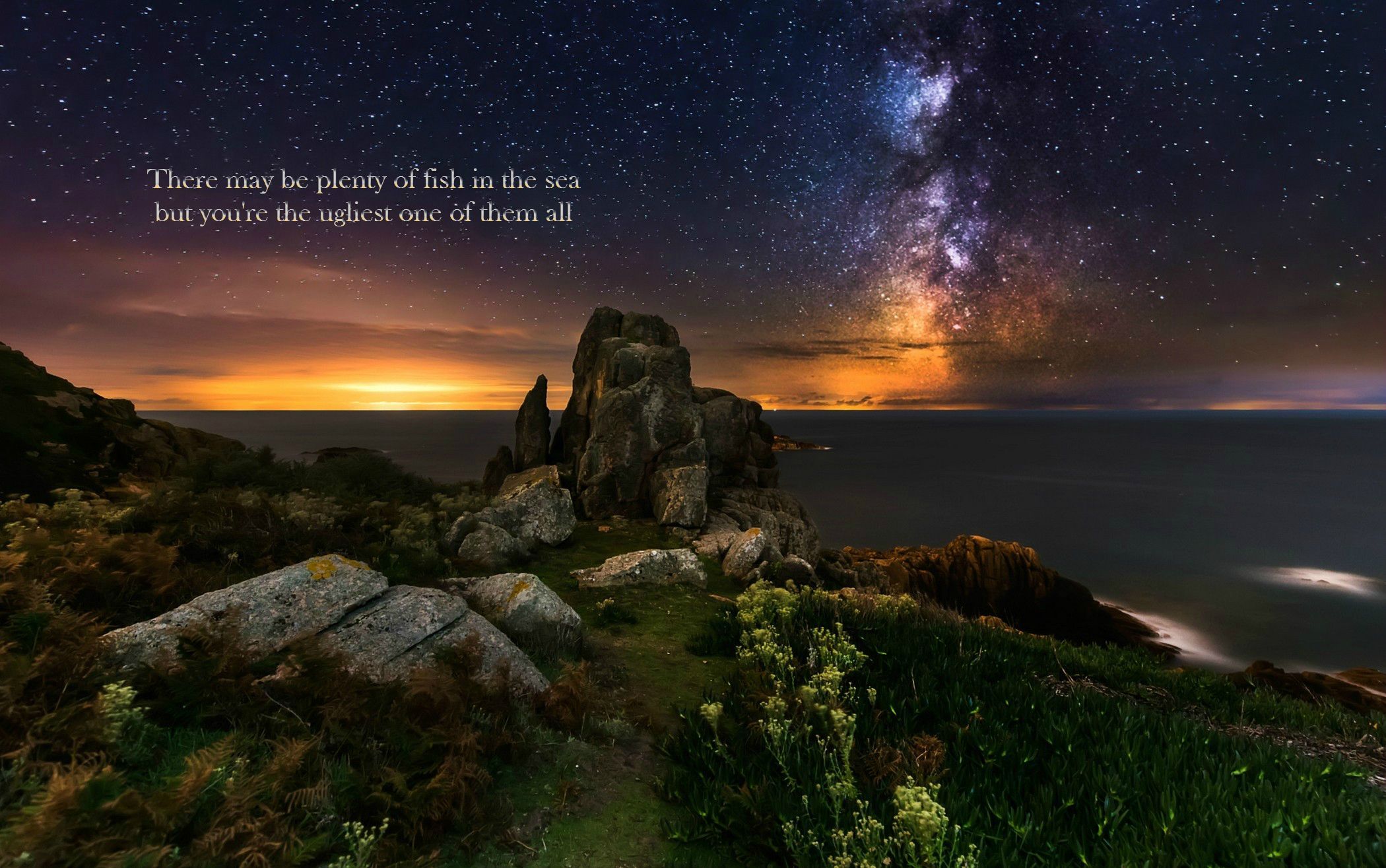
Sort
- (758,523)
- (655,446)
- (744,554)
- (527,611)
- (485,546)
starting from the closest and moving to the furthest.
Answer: (527,611) < (485,546) < (744,554) < (655,446) < (758,523)

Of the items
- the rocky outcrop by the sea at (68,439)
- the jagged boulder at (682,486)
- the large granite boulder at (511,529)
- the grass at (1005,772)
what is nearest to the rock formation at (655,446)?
the jagged boulder at (682,486)

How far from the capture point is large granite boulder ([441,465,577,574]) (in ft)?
35.9

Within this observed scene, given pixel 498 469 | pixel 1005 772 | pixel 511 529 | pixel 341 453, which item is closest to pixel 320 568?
pixel 1005 772

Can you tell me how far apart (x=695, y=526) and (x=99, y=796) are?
1430cm

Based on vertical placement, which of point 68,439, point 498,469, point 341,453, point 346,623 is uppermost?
point 68,439

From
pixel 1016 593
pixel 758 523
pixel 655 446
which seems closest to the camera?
pixel 655 446

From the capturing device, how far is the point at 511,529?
13.0 m

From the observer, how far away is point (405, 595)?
A: 5.66 metres

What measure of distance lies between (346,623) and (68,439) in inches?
462

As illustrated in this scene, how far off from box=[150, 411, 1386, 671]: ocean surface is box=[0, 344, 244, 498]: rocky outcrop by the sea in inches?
1807

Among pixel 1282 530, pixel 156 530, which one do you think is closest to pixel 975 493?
pixel 1282 530

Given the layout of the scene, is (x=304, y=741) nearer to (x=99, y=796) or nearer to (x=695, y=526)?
(x=99, y=796)

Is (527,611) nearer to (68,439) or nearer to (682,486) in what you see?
(682,486)

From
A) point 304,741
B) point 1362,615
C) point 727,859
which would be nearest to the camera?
point 304,741
